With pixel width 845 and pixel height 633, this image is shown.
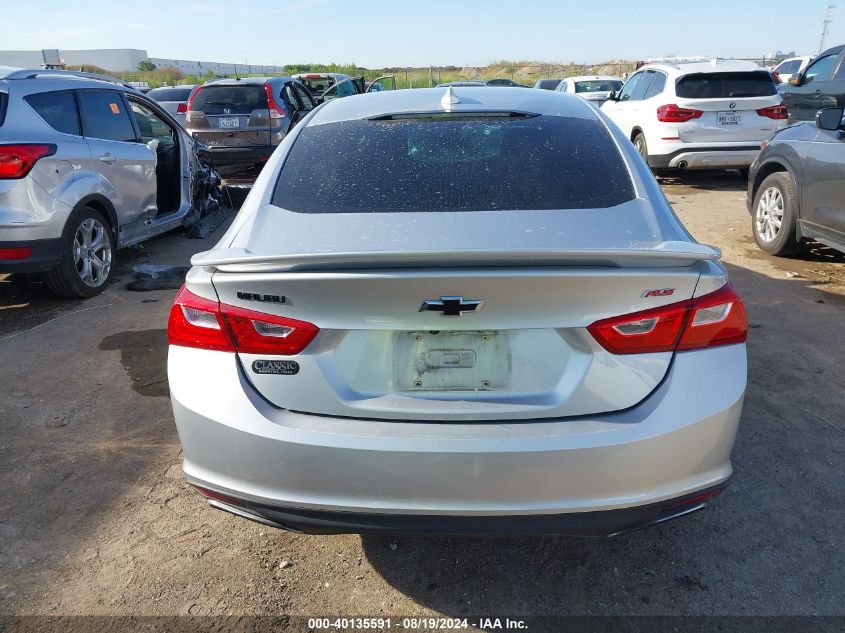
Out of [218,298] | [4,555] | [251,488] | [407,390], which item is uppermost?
[218,298]

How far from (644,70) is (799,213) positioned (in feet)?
20.2

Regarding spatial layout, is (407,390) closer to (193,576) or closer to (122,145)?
(193,576)

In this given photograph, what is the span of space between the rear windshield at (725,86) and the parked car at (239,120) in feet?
19.8

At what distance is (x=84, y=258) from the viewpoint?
18.7 ft

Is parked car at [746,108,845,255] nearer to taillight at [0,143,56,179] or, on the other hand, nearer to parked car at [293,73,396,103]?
taillight at [0,143,56,179]

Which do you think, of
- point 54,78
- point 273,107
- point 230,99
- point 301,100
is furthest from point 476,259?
point 301,100

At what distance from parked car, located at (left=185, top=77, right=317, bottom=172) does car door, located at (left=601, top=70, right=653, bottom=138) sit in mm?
5369

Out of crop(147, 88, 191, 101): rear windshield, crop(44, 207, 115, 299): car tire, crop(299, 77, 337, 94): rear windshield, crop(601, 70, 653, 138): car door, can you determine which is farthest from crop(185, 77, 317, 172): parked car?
crop(147, 88, 191, 101): rear windshield

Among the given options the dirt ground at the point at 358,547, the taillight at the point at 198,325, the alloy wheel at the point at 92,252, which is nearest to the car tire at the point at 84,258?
the alloy wheel at the point at 92,252

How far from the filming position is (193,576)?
2529 millimetres

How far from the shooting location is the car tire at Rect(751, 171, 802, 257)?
20.3 ft

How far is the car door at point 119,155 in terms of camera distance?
588 centimetres

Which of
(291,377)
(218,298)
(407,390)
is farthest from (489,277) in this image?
(218,298)

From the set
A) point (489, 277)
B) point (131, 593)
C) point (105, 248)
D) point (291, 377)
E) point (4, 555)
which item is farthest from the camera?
point (105, 248)
